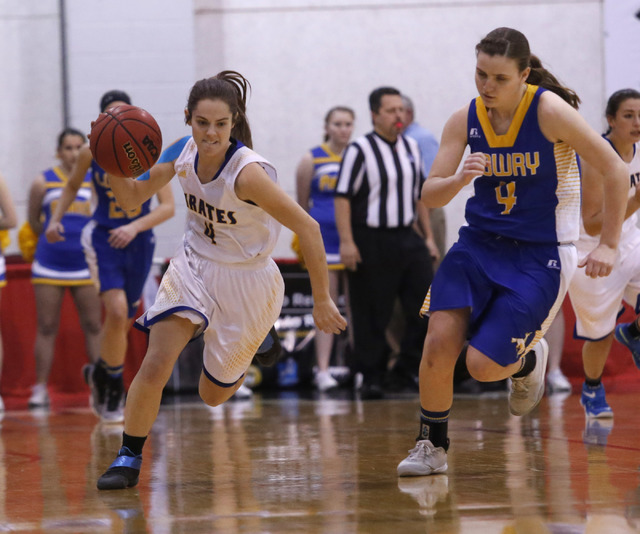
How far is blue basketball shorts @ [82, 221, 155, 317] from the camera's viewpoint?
18.8 feet

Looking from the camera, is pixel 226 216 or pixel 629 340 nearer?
pixel 226 216

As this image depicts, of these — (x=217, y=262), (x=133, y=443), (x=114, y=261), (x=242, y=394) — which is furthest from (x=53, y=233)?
(x=133, y=443)

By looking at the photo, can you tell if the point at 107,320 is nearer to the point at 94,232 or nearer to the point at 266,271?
the point at 94,232

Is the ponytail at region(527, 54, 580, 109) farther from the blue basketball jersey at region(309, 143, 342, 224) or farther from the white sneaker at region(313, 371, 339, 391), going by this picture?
the white sneaker at region(313, 371, 339, 391)

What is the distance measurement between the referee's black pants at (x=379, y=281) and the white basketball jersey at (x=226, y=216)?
3.02m

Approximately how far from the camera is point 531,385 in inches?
155

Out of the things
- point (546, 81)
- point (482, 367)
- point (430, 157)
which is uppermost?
point (546, 81)

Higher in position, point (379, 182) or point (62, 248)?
point (379, 182)

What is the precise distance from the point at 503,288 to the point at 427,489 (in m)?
0.74

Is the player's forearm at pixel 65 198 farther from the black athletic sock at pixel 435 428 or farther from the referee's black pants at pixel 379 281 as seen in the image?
the black athletic sock at pixel 435 428

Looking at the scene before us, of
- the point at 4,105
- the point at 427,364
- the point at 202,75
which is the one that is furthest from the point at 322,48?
the point at 427,364

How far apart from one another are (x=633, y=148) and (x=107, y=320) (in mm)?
2915

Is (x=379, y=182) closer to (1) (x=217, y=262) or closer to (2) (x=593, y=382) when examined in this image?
(2) (x=593, y=382)

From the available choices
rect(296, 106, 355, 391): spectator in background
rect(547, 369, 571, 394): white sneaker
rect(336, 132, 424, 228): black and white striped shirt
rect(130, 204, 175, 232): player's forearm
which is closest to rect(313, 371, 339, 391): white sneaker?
rect(296, 106, 355, 391): spectator in background
